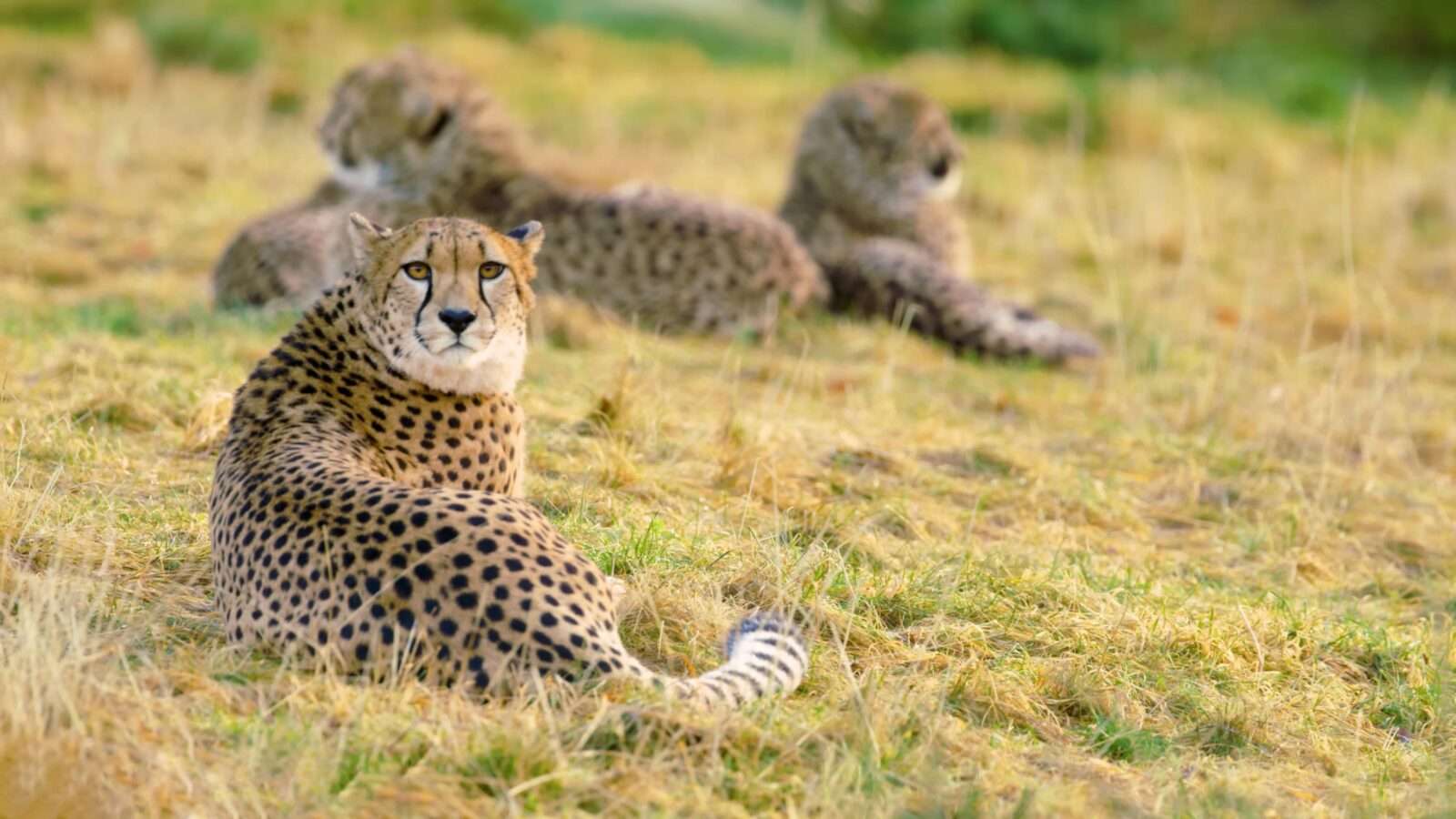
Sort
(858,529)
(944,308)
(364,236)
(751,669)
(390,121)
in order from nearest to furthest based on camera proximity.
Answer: (751,669), (364,236), (858,529), (944,308), (390,121)

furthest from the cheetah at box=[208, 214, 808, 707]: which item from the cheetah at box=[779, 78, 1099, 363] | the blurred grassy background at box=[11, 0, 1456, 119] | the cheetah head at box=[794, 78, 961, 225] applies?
the blurred grassy background at box=[11, 0, 1456, 119]

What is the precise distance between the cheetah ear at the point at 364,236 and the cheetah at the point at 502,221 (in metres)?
3.01

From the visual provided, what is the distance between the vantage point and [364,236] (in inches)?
151

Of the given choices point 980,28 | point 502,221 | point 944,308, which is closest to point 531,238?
point 502,221

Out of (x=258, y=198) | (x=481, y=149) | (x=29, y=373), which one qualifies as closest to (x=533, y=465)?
(x=29, y=373)

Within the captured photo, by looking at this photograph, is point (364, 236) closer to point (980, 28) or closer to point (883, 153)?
point (883, 153)

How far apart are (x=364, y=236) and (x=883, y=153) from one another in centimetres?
464

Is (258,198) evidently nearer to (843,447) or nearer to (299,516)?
(843,447)

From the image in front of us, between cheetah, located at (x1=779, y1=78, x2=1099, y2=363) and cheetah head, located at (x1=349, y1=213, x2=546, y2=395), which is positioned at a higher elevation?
cheetah head, located at (x1=349, y1=213, x2=546, y2=395)

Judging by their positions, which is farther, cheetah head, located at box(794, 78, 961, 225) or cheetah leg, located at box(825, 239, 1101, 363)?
cheetah head, located at box(794, 78, 961, 225)

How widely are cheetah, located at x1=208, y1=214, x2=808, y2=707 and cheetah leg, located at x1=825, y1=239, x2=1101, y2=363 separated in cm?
326

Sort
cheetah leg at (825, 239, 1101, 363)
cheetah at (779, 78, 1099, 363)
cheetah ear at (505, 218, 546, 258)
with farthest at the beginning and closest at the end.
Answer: cheetah at (779, 78, 1099, 363) → cheetah leg at (825, 239, 1101, 363) → cheetah ear at (505, 218, 546, 258)

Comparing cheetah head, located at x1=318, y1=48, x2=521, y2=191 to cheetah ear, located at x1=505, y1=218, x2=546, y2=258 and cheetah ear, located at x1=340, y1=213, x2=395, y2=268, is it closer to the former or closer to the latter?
cheetah ear, located at x1=505, y1=218, x2=546, y2=258

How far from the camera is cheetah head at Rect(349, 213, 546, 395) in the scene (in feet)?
12.1
